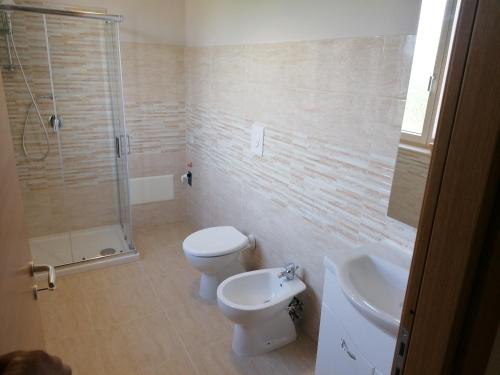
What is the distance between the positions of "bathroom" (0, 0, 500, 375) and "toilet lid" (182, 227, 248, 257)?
0.05ft

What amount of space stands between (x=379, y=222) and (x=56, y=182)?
2.87m

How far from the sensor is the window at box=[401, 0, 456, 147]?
1.40 m

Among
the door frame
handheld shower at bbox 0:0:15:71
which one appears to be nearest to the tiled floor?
the door frame

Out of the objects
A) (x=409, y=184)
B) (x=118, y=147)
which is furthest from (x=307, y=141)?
(x=118, y=147)

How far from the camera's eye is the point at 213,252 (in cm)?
250

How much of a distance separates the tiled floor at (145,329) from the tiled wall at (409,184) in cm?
114

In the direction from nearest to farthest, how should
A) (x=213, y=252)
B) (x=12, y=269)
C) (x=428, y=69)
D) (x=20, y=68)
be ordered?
(x=12, y=269) → (x=428, y=69) → (x=213, y=252) → (x=20, y=68)

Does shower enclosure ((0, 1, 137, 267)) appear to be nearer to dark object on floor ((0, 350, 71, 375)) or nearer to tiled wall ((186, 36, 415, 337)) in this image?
tiled wall ((186, 36, 415, 337))

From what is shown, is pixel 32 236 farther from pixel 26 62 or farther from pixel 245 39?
pixel 245 39

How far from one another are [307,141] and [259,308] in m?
0.99

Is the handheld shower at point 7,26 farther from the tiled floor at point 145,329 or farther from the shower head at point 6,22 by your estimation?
the tiled floor at point 145,329

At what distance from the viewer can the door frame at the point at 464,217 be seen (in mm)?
551

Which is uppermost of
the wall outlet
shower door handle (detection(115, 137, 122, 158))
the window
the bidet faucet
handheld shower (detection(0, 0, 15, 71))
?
handheld shower (detection(0, 0, 15, 71))

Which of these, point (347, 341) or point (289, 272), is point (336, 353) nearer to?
point (347, 341)
